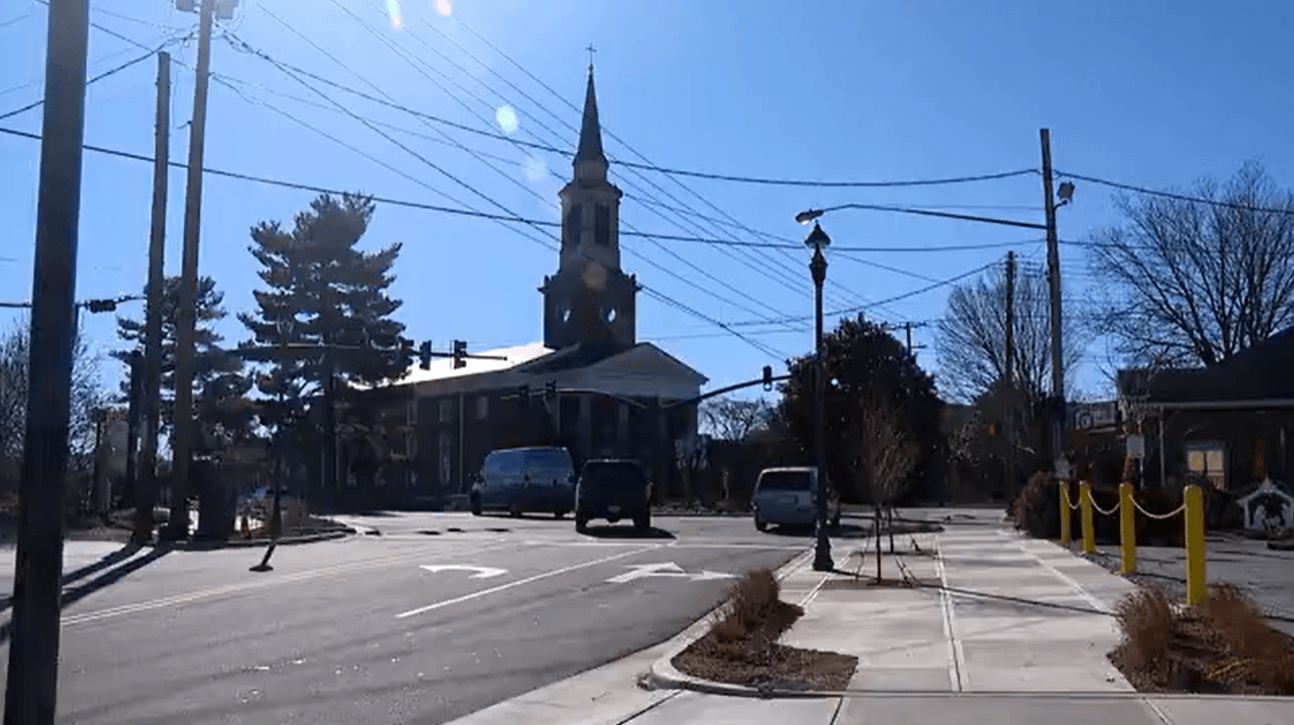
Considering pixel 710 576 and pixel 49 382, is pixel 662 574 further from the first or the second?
pixel 49 382

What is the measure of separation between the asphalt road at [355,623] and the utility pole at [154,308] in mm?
2045

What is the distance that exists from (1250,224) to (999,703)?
142 feet

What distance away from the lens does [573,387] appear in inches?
3268

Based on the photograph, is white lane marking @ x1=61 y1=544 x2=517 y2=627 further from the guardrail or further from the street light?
the guardrail

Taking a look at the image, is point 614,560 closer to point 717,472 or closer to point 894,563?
point 894,563

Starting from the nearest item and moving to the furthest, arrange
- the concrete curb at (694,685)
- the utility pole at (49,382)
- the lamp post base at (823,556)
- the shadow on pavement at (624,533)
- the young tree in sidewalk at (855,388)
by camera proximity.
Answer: the utility pole at (49,382)
the concrete curb at (694,685)
the lamp post base at (823,556)
the shadow on pavement at (624,533)
the young tree in sidewalk at (855,388)

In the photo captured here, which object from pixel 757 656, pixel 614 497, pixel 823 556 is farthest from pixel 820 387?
pixel 614 497

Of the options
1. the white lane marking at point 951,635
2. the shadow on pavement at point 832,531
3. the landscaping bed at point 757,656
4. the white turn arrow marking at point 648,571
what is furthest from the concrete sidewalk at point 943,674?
the shadow on pavement at point 832,531

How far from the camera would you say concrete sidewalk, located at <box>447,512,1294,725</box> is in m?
10.9

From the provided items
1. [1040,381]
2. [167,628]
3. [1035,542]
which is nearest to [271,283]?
[1040,381]

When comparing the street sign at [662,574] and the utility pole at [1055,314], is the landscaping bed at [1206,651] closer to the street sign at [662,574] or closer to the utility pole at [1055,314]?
the street sign at [662,574]

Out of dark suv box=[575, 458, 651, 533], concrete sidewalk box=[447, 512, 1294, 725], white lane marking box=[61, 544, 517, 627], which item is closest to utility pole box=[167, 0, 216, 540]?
white lane marking box=[61, 544, 517, 627]

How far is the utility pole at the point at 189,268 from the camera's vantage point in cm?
3244

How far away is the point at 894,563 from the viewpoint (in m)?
26.4
